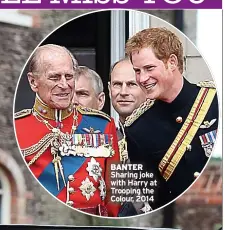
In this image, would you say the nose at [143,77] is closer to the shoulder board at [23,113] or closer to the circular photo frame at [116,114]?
the circular photo frame at [116,114]

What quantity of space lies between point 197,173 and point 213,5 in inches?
36.9

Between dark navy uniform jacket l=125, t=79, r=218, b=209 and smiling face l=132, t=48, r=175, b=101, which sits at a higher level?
smiling face l=132, t=48, r=175, b=101

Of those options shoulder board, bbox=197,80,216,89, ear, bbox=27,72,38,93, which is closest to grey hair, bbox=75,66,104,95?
ear, bbox=27,72,38,93

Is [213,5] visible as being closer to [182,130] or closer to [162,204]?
[182,130]

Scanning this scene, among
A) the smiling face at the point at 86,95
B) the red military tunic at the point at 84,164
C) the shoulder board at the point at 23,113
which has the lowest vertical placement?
the red military tunic at the point at 84,164

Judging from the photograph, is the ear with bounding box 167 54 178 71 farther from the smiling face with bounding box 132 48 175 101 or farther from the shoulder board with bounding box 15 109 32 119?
the shoulder board with bounding box 15 109 32 119

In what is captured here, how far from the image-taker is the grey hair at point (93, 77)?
4.82 m

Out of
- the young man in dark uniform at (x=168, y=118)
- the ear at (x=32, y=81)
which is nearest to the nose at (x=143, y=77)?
the young man in dark uniform at (x=168, y=118)

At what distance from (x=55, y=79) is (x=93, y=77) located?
8.5 inches

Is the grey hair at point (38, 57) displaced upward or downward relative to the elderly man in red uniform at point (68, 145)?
upward

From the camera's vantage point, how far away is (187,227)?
190 inches

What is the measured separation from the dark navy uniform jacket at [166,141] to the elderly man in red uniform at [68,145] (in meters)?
0.13

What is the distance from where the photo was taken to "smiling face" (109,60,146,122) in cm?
482

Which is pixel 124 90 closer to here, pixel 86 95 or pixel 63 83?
pixel 86 95
